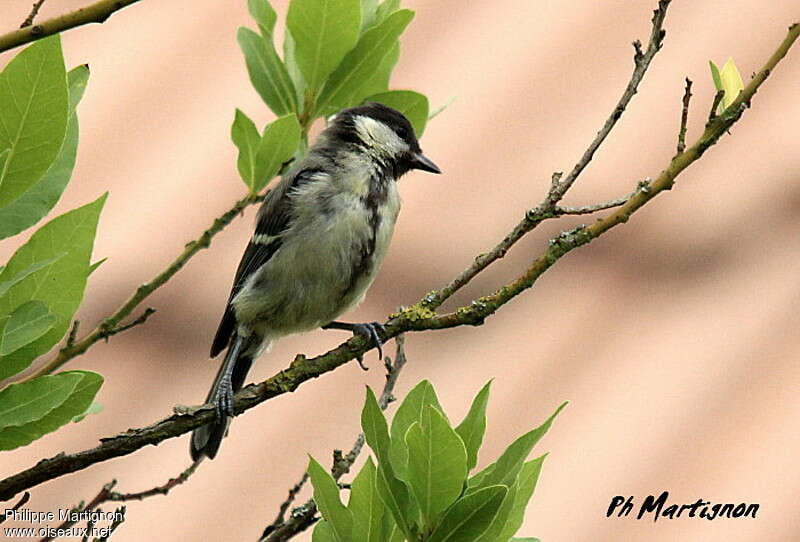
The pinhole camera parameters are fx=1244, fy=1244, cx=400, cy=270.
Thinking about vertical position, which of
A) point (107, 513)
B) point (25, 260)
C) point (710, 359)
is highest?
point (25, 260)

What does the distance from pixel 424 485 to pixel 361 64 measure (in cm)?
87

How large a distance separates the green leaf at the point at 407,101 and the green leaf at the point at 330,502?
818 millimetres

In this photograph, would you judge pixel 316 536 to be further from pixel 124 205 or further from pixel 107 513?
pixel 124 205

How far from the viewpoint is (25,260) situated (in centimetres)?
149

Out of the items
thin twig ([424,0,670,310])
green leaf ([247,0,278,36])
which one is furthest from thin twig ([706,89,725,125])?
green leaf ([247,0,278,36])

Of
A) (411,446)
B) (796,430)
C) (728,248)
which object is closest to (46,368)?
(411,446)

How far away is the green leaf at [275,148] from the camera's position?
1.98 m

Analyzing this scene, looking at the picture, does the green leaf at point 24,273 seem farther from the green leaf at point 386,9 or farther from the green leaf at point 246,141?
the green leaf at point 386,9

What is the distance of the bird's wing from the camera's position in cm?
347

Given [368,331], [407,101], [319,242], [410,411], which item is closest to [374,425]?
[410,411]

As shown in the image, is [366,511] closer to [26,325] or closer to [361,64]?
[26,325]

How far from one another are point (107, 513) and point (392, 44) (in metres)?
0.92

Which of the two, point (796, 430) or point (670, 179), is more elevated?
point (670, 179)

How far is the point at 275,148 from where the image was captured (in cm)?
202
